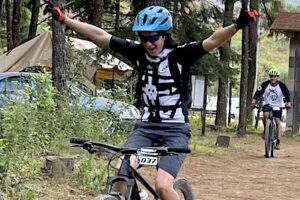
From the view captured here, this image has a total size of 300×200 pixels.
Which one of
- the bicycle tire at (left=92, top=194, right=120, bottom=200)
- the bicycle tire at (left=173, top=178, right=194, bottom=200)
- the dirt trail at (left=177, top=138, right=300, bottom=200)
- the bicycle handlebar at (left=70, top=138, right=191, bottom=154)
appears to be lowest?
the dirt trail at (left=177, top=138, right=300, bottom=200)

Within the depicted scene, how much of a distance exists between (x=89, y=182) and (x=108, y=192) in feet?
11.9

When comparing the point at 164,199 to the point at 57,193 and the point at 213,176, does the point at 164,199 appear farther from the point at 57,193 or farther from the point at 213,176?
the point at 213,176

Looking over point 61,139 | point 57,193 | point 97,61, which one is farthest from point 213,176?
point 97,61

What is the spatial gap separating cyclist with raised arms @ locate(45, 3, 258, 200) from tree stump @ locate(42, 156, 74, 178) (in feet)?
10.4

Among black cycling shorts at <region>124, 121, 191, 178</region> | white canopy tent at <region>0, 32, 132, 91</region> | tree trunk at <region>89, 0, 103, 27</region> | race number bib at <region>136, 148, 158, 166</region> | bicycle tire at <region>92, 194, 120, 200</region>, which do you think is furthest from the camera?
tree trunk at <region>89, 0, 103, 27</region>

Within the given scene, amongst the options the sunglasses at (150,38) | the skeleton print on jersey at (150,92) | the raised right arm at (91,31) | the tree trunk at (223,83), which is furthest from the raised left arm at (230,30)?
the tree trunk at (223,83)

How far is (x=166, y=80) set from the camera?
5.79m

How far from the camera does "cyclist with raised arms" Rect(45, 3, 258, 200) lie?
18.6 ft

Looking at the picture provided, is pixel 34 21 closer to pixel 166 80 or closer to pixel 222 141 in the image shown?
pixel 222 141

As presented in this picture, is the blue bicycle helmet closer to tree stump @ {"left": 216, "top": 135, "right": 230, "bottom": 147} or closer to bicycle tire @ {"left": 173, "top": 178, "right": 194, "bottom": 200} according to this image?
bicycle tire @ {"left": 173, "top": 178, "right": 194, "bottom": 200}

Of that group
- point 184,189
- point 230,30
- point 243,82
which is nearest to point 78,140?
point 230,30

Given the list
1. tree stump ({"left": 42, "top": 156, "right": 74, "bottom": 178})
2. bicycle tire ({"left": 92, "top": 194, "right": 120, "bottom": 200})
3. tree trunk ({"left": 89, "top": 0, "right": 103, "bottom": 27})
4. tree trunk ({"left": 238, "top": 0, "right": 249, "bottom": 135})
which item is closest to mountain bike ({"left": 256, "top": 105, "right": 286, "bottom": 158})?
tree trunk ({"left": 238, "top": 0, "right": 249, "bottom": 135})

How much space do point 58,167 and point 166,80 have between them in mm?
3501

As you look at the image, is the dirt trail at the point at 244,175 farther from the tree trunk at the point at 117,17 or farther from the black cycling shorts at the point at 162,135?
the tree trunk at the point at 117,17
